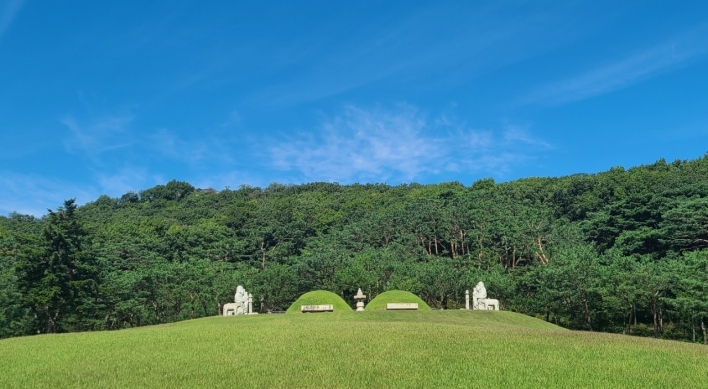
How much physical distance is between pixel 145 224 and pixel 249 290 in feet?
111

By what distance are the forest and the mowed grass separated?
67.9 feet

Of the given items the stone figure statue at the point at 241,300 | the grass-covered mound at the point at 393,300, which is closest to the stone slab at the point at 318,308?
the grass-covered mound at the point at 393,300

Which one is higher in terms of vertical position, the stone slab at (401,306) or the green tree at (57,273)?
the green tree at (57,273)

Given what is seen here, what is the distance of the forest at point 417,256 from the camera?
40.3 meters

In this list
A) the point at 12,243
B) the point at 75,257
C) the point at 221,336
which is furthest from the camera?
the point at 12,243

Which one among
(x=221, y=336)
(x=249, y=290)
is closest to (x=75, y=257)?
(x=249, y=290)

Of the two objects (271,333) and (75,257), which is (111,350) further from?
(75,257)

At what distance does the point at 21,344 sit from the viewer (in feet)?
67.7

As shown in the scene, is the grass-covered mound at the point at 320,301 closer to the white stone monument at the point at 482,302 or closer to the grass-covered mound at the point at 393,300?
the grass-covered mound at the point at 393,300

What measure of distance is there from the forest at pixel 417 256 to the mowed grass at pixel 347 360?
20706mm

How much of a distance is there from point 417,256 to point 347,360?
47039mm

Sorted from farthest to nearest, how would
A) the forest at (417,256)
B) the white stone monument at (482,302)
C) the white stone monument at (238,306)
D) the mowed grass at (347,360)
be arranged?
the forest at (417,256), the white stone monument at (482,302), the white stone monument at (238,306), the mowed grass at (347,360)

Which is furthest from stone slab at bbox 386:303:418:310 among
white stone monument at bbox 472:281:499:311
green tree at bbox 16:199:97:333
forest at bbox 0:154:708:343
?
green tree at bbox 16:199:97:333

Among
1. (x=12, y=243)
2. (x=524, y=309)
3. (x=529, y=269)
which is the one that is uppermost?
(x=12, y=243)
